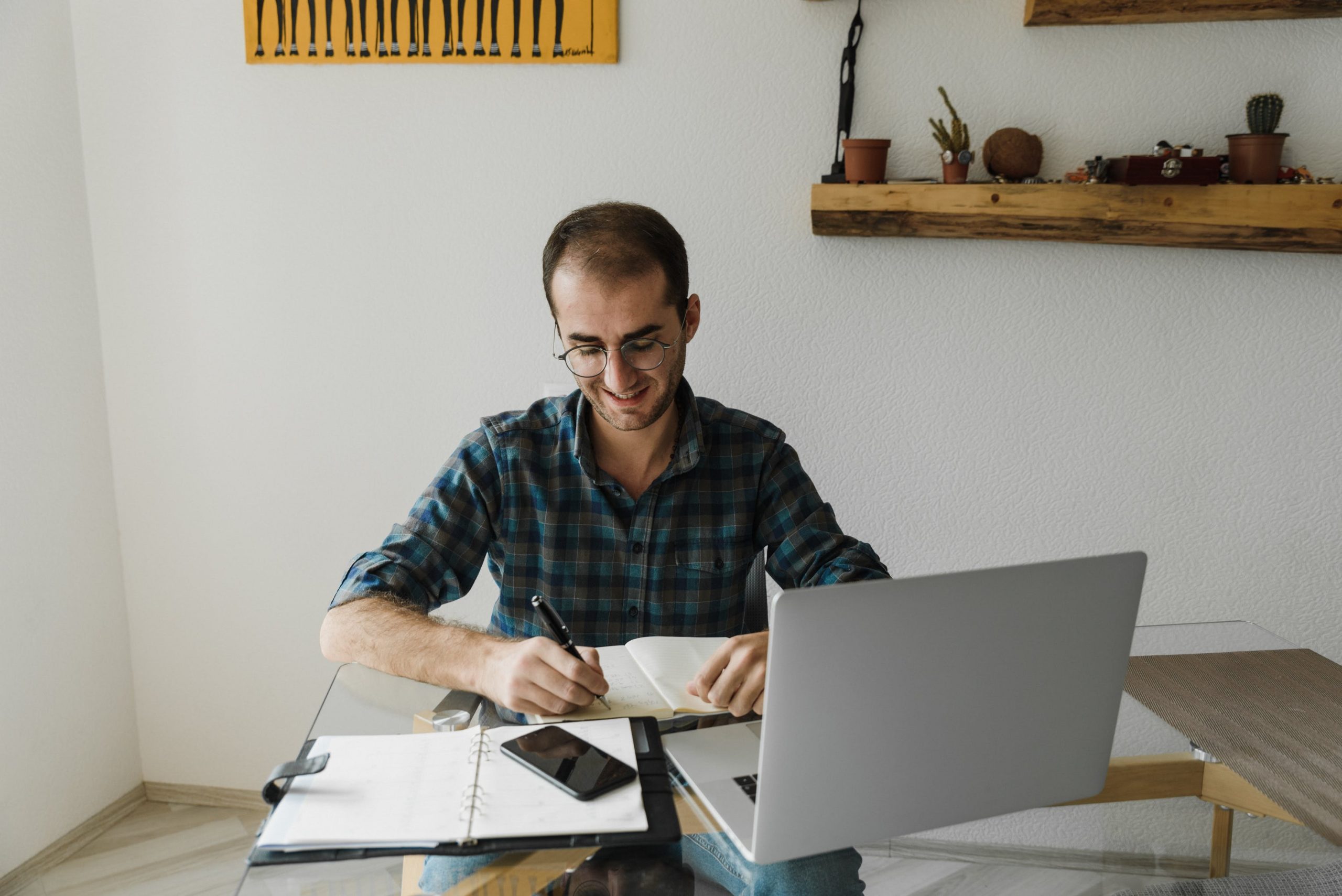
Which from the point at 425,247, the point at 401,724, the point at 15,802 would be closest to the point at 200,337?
the point at 425,247

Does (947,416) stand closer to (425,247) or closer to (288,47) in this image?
(425,247)

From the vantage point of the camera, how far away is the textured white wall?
1.82m

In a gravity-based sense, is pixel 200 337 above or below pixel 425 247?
below

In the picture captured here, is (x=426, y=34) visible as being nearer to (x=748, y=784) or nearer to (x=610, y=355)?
(x=610, y=355)

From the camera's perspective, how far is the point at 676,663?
44.6 inches

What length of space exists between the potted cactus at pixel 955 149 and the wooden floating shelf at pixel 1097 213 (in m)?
0.02

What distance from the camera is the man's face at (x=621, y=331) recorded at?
1327mm

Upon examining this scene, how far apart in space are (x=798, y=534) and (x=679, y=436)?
0.24 m

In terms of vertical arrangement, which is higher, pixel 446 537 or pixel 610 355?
pixel 610 355

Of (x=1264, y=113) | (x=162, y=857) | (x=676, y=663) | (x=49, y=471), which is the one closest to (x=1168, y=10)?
(x=1264, y=113)

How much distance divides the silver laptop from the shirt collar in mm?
662

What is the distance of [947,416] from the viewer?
195 centimetres

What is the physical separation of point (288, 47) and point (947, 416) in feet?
5.13

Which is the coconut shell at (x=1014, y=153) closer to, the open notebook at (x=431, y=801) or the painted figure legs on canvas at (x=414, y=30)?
the painted figure legs on canvas at (x=414, y=30)
